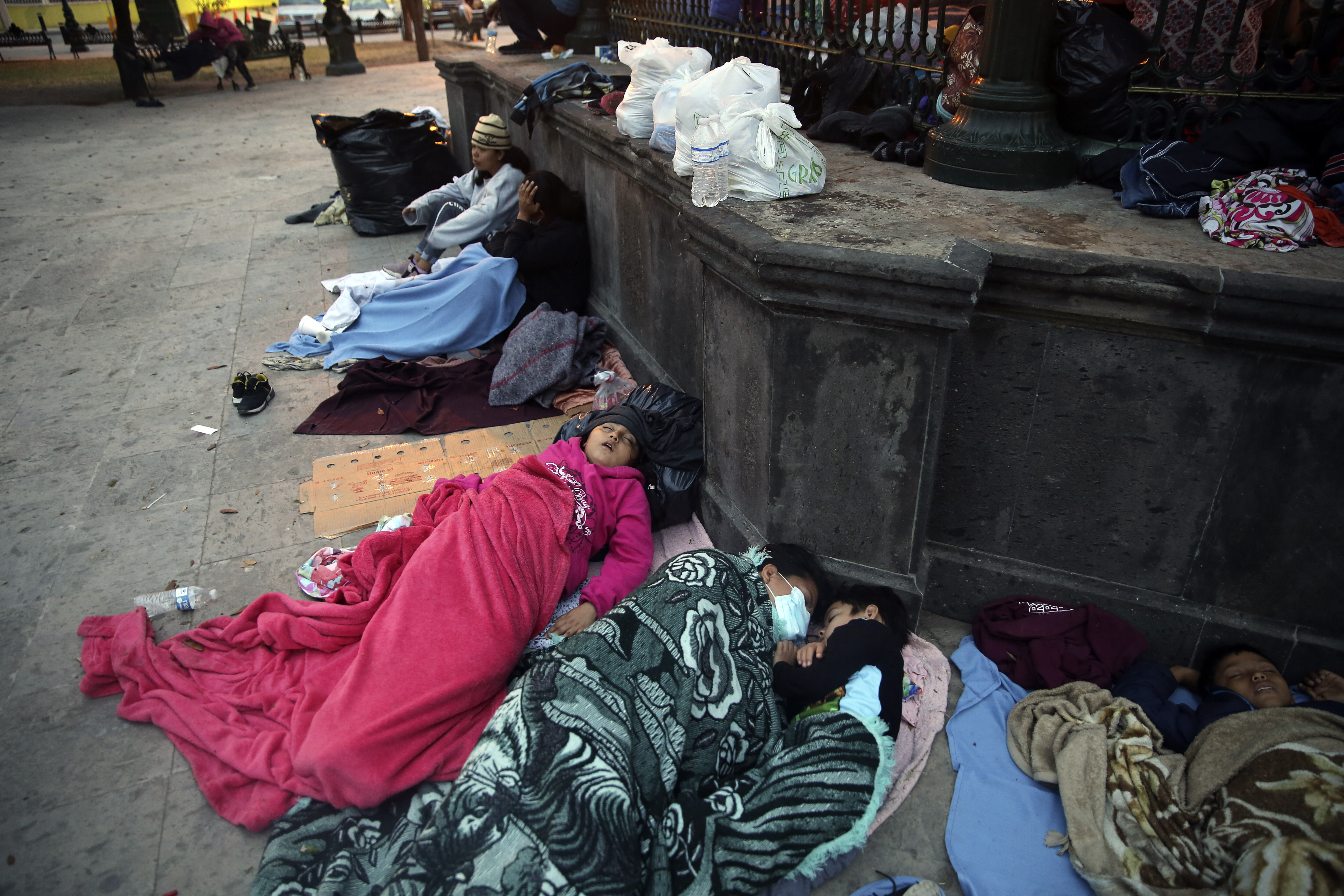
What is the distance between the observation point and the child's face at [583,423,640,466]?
3.03 m

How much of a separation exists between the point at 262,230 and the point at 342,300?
8.38 feet

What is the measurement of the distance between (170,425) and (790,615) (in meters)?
3.22

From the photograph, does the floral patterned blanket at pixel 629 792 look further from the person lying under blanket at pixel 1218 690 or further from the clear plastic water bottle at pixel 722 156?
the clear plastic water bottle at pixel 722 156

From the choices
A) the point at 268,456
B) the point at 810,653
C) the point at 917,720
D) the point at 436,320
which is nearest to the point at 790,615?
the point at 810,653

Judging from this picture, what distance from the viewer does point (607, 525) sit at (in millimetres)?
2887

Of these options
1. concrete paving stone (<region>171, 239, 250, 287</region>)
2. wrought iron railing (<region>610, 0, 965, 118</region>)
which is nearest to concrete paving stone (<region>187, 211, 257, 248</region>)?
concrete paving stone (<region>171, 239, 250, 287</region>)

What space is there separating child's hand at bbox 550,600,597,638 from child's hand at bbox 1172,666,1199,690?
1.73 m

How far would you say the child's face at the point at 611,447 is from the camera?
119 inches

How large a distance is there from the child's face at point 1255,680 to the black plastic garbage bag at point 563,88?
13.6 feet

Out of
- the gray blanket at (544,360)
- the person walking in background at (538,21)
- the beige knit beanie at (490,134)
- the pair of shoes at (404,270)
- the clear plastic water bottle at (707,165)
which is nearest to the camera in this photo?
the clear plastic water bottle at (707,165)

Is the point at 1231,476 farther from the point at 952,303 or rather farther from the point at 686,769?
the point at 686,769

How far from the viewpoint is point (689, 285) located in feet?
11.3

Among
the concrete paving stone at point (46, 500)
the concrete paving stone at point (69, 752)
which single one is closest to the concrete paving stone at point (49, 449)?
the concrete paving stone at point (46, 500)

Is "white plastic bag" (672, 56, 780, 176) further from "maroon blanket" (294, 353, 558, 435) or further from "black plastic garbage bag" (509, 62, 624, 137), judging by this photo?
"black plastic garbage bag" (509, 62, 624, 137)
